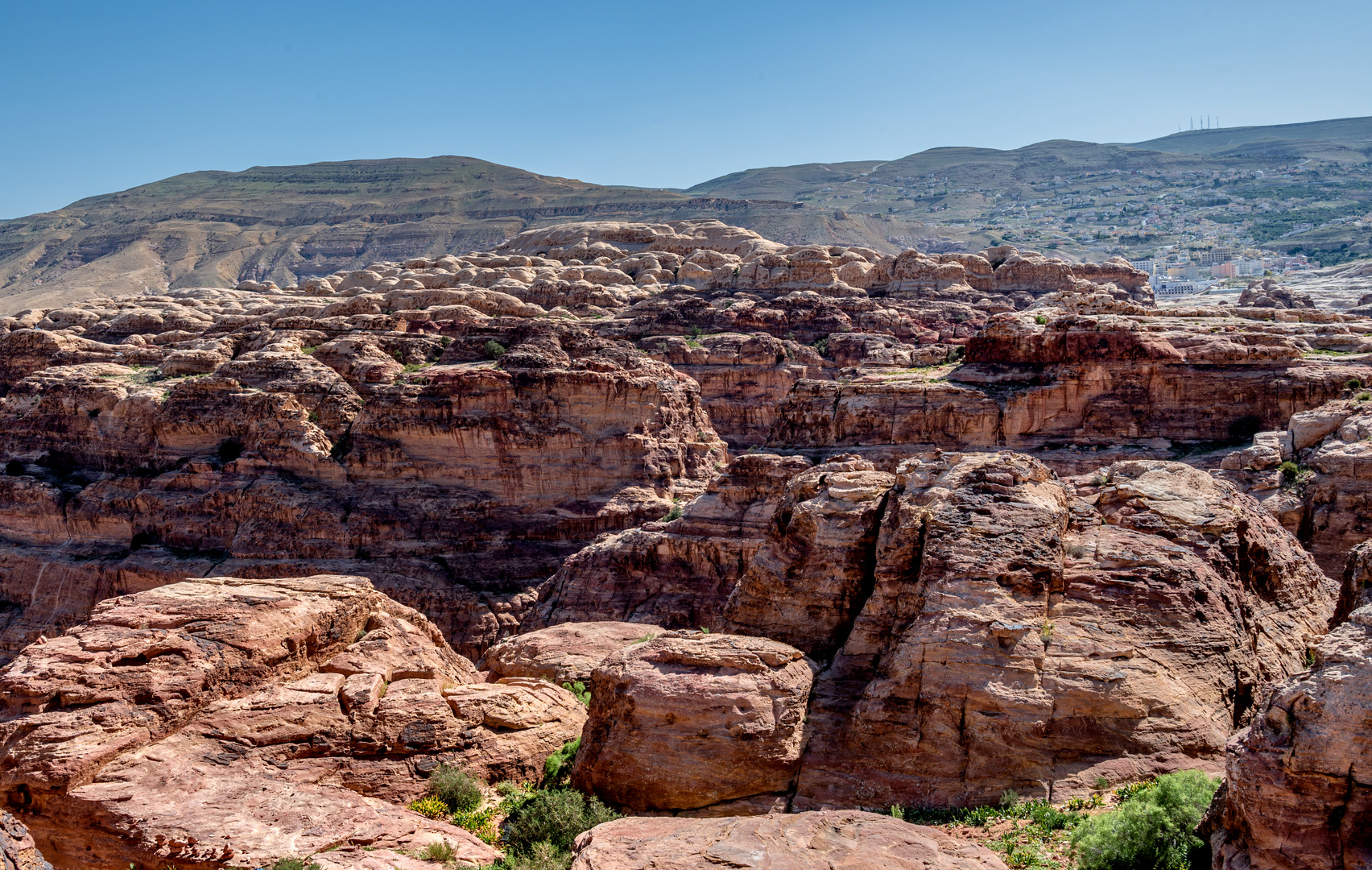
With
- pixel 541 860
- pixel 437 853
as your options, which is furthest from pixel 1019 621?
pixel 437 853

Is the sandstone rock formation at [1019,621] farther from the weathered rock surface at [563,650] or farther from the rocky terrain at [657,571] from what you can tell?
the weathered rock surface at [563,650]

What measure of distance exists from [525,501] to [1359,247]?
182 m

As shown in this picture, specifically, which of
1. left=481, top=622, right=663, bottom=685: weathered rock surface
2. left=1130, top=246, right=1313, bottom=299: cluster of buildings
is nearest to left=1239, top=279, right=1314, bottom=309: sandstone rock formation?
left=481, top=622, right=663, bottom=685: weathered rock surface

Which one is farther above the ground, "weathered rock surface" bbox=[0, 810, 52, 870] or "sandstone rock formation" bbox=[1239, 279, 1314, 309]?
"sandstone rock formation" bbox=[1239, 279, 1314, 309]

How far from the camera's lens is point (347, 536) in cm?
3784

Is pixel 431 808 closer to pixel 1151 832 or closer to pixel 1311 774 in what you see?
pixel 1151 832

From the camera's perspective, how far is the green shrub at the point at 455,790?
525 inches

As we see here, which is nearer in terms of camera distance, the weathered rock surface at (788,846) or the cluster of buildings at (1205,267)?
the weathered rock surface at (788,846)

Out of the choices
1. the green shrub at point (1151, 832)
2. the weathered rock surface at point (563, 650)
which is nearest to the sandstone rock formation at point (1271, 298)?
the weathered rock surface at point (563, 650)

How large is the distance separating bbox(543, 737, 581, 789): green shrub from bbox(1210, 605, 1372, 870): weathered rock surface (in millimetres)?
8567

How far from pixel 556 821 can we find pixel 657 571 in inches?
743

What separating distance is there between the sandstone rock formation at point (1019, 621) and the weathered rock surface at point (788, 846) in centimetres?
211

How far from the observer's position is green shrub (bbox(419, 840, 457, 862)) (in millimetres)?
11445

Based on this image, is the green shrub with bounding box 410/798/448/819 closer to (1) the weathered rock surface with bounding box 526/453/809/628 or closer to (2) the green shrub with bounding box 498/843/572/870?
(2) the green shrub with bounding box 498/843/572/870
